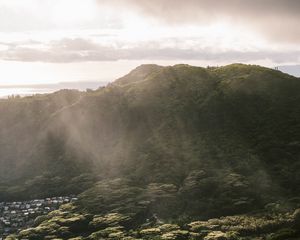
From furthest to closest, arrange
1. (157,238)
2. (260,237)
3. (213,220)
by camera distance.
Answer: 1. (213,220)
2. (157,238)
3. (260,237)

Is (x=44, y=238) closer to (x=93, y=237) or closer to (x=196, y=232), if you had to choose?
(x=93, y=237)

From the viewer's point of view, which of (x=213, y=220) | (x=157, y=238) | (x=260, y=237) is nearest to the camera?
(x=260, y=237)

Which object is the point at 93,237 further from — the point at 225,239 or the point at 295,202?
the point at 295,202

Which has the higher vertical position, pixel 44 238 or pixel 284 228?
pixel 284 228

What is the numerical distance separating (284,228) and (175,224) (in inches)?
1815

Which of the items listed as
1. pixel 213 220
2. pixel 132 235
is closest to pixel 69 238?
pixel 132 235

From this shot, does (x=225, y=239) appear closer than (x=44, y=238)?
Yes

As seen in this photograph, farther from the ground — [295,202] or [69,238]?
[295,202]

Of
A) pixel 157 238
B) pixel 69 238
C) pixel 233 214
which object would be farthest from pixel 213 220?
pixel 69 238

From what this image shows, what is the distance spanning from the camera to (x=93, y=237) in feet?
626

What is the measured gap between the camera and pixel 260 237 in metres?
161

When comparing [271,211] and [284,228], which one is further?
[271,211]

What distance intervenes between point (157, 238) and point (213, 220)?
25670 mm

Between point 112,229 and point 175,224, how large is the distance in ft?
81.9
